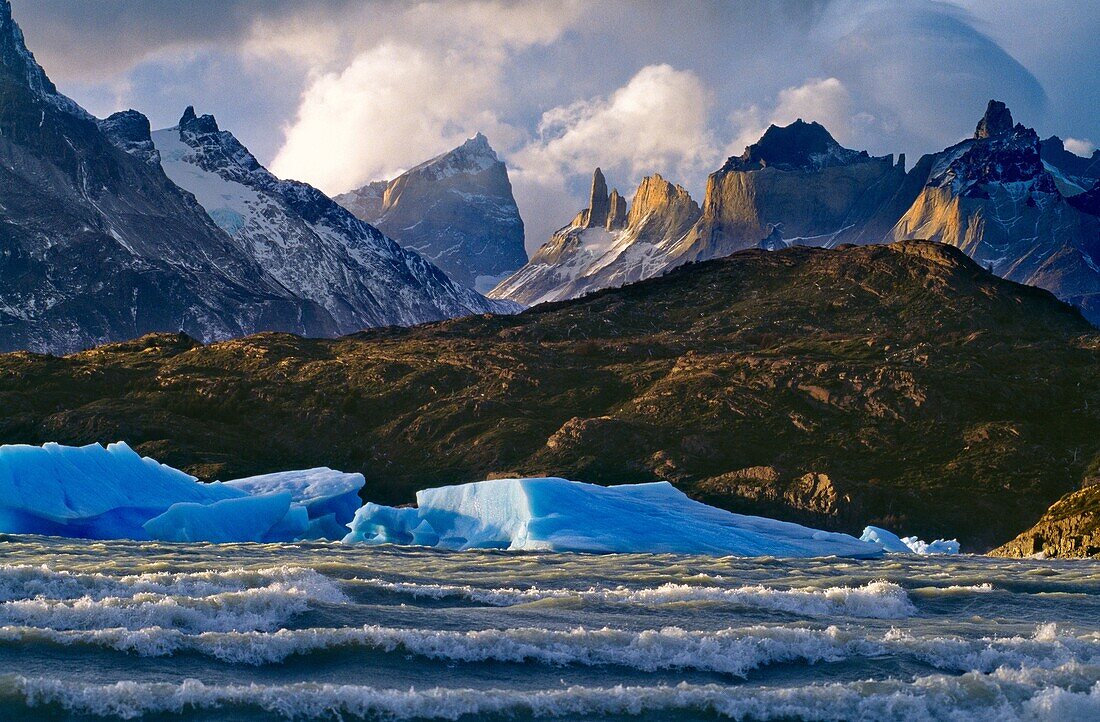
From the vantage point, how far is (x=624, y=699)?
20.0 m

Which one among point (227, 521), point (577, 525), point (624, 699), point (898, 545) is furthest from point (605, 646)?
point (898, 545)

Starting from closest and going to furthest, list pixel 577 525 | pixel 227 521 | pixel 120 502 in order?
pixel 577 525 < pixel 227 521 < pixel 120 502

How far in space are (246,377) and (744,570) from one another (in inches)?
4624

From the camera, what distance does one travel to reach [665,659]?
2341cm

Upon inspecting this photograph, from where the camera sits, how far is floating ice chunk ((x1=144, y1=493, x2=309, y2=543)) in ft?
212

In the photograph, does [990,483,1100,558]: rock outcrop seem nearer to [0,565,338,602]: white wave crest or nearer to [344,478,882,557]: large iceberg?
[344,478,882,557]: large iceberg

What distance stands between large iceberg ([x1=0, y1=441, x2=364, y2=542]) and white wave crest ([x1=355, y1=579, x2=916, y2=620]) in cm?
3587

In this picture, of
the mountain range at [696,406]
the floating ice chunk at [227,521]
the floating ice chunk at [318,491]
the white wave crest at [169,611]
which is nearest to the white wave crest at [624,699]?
the white wave crest at [169,611]

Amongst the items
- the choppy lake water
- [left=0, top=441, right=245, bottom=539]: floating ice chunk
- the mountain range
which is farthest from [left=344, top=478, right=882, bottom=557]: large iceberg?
the mountain range

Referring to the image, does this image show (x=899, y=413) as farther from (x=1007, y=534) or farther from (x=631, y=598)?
(x=631, y=598)

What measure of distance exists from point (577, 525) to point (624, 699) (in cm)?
4287

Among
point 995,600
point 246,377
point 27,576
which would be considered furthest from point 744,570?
point 246,377

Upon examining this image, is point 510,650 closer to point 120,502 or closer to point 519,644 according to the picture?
point 519,644

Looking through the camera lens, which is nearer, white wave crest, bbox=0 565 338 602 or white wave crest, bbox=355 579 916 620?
white wave crest, bbox=0 565 338 602
